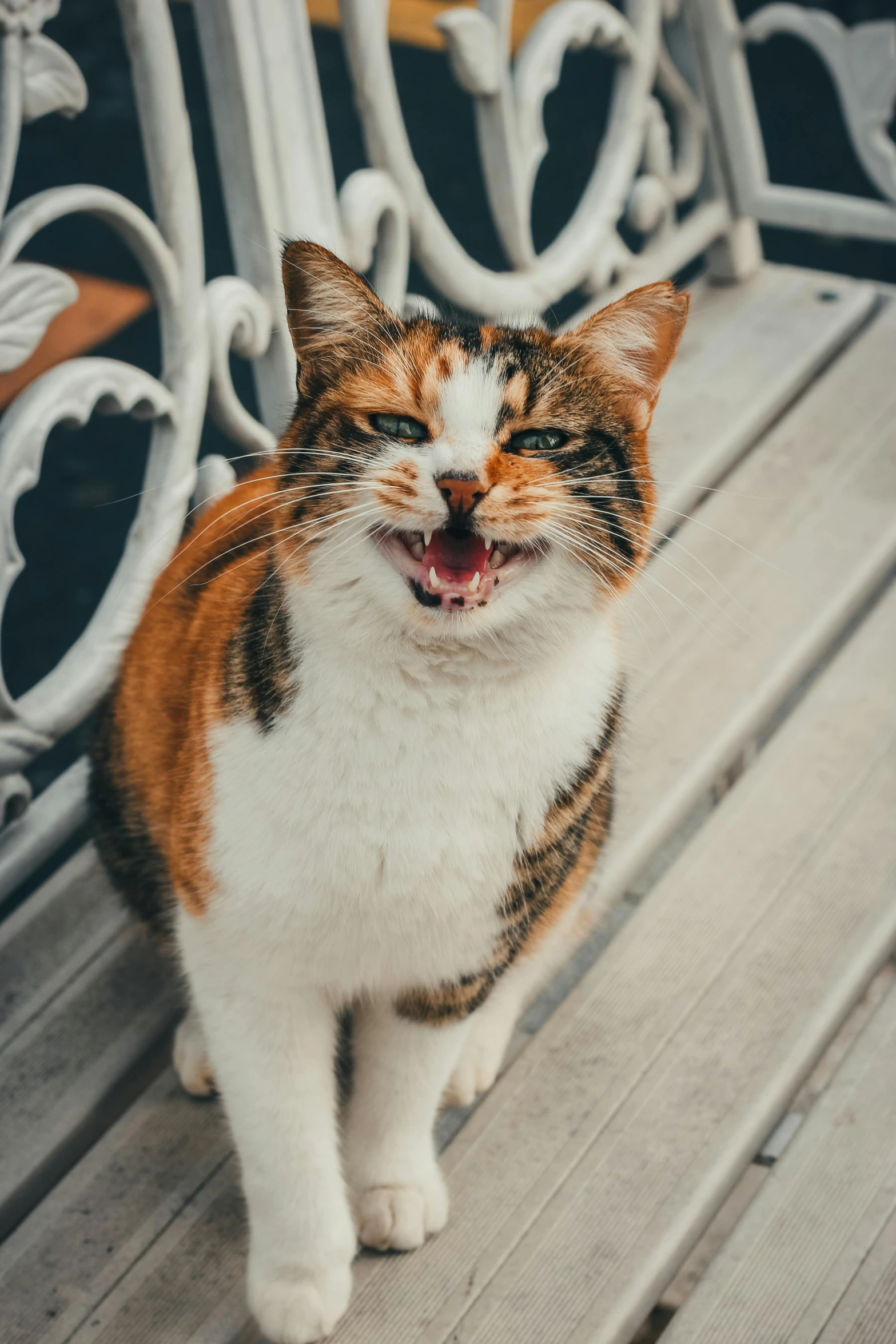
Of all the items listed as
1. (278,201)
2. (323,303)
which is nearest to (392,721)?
(323,303)

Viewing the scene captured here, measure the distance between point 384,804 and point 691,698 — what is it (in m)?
0.77

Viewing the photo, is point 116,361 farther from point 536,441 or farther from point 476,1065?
point 476,1065

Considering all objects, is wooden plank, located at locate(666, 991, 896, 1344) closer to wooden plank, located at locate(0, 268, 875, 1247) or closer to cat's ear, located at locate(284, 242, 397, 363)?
wooden plank, located at locate(0, 268, 875, 1247)

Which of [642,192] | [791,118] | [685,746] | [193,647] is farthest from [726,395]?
[791,118]

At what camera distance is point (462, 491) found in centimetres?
88

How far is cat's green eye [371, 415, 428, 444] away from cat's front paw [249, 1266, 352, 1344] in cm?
68

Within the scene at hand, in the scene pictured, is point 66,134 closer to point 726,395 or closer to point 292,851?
point 726,395

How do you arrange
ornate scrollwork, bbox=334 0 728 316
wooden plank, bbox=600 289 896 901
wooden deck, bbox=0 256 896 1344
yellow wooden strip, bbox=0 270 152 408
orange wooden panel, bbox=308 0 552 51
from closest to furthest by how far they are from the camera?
wooden deck, bbox=0 256 896 1344, wooden plank, bbox=600 289 896 901, ornate scrollwork, bbox=334 0 728 316, yellow wooden strip, bbox=0 270 152 408, orange wooden panel, bbox=308 0 552 51

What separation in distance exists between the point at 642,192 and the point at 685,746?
1.01 m

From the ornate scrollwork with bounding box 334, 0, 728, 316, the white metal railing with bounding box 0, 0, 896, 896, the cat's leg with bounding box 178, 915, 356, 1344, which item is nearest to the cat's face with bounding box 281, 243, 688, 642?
the cat's leg with bounding box 178, 915, 356, 1344

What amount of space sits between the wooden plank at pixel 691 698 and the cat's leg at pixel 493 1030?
0.54ft

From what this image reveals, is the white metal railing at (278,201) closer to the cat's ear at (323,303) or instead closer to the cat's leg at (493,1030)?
the cat's ear at (323,303)

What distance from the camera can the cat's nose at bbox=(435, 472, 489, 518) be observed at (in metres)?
0.88

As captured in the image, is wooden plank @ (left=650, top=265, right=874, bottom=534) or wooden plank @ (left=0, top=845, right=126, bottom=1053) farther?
wooden plank @ (left=650, top=265, right=874, bottom=534)
